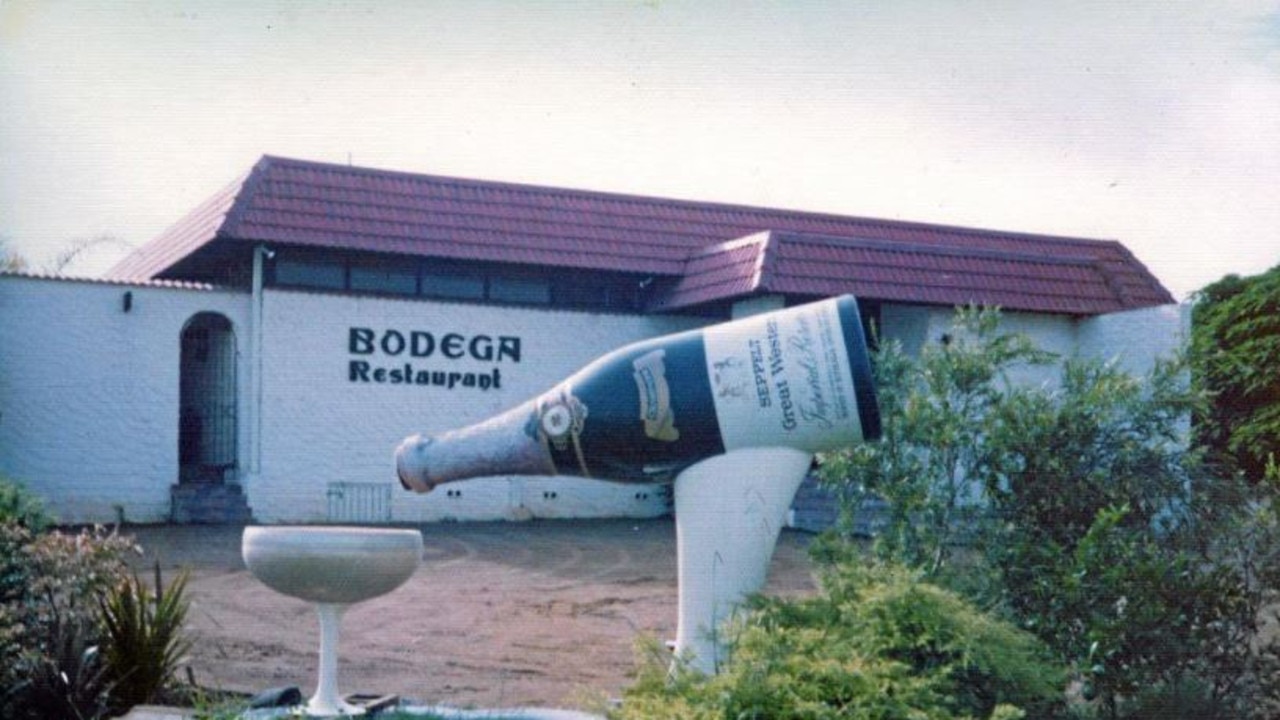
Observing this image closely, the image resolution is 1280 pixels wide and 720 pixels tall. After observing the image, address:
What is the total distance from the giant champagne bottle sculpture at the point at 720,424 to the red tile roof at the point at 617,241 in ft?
41.1

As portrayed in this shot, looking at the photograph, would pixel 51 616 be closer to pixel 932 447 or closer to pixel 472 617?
pixel 932 447

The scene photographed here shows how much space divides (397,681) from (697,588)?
3.06 meters

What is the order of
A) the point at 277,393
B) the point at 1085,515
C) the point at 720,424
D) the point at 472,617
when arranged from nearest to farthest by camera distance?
the point at 720,424
the point at 1085,515
the point at 472,617
the point at 277,393

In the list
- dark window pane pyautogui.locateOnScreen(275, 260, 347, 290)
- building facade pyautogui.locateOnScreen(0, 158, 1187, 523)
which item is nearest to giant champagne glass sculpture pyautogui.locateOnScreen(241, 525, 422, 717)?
building facade pyautogui.locateOnScreen(0, 158, 1187, 523)

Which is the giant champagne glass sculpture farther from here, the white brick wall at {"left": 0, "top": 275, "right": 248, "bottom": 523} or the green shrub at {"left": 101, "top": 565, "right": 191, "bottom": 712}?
the white brick wall at {"left": 0, "top": 275, "right": 248, "bottom": 523}

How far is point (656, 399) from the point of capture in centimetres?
669

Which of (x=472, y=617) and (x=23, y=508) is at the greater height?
(x=23, y=508)

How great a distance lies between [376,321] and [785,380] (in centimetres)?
1374

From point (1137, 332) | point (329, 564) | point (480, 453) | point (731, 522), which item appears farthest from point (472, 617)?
point (1137, 332)

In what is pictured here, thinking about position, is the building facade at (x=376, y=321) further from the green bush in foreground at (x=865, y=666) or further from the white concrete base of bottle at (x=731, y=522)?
the green bush in foreground at (x=865, y=666)

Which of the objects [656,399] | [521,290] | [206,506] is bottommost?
[206,506]

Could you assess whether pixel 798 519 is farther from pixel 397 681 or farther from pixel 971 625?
pixel 971 625

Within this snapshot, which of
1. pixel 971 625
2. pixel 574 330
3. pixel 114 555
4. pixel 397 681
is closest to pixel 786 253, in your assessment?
pixel 574 330

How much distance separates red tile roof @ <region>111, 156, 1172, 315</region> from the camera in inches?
754
